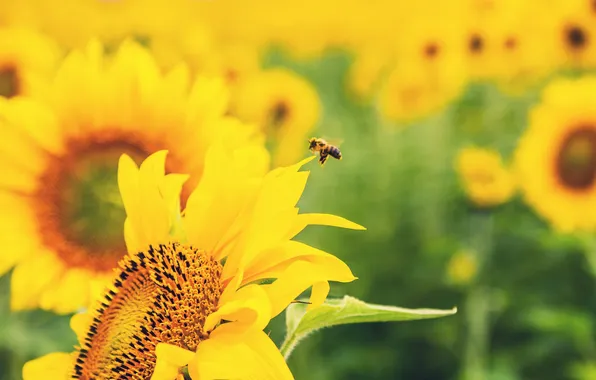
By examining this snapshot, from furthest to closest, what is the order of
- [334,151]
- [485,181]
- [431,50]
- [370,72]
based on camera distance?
[370,72] → [431,50] → [485,181] → [334,151]

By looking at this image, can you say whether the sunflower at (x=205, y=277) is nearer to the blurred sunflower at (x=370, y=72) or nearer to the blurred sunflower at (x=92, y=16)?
the blurred sunflower at (x=370, y=72)

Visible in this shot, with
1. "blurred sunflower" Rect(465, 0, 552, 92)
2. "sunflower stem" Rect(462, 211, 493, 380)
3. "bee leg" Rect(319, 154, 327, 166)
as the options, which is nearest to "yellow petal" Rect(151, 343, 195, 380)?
"bee leg" Rect(319, 154, 327, 166)

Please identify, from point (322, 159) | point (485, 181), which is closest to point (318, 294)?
point (322, 159)

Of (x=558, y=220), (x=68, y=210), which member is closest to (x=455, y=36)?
(x=558, y=220)

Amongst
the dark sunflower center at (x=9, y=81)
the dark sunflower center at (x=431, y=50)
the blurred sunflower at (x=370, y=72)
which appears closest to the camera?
the dark sunflower center at (x=9, y=81)

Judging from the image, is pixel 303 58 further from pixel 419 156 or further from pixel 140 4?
pixel 419 156

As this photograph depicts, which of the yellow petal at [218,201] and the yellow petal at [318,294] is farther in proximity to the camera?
the yellow petal at [218,201]

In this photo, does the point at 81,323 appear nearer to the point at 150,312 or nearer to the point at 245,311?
the point at 150,312

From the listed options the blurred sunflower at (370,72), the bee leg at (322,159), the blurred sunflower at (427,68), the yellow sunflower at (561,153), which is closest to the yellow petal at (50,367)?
the bee leg at (322,159)
